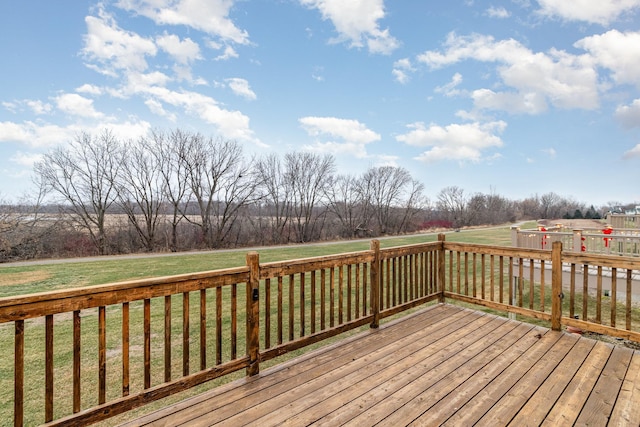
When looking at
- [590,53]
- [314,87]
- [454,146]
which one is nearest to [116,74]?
[314,87]

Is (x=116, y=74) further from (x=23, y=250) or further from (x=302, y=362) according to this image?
(x=302, y=362)

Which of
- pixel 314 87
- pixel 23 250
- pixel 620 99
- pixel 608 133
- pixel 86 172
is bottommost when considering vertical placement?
pixel 23 250

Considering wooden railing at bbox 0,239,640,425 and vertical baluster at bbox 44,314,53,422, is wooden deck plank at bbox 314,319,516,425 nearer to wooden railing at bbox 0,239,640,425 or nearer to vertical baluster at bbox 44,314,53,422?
wooden railing at bbox 0,239,640,425

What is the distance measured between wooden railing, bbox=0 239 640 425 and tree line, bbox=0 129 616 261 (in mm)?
11117

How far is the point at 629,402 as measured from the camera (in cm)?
207

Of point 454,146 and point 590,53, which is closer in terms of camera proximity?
point 590,53

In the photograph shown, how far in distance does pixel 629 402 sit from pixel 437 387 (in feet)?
4.23

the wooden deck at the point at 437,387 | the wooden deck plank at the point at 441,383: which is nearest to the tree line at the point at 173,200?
the wooden deck at the point at 437,387

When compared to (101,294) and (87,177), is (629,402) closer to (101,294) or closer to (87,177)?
(101,294)

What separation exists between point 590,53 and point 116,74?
59.1ft

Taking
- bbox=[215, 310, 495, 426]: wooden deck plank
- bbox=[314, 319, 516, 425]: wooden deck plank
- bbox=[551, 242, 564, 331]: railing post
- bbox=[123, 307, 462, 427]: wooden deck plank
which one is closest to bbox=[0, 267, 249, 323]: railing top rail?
bbox=[123, 307, 462, 427]: wooden deck plank

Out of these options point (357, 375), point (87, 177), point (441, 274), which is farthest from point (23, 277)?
point (441, 274)

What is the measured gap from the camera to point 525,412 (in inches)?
78.2

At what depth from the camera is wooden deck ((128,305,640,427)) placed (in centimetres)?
194
